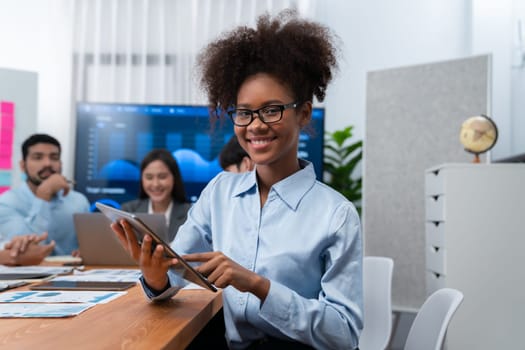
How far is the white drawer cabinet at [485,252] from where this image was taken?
234cm

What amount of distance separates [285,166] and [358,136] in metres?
3.06

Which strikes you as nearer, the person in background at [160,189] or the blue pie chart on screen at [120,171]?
the person in background at [160,189]

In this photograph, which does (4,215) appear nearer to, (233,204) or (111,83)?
(111,83)

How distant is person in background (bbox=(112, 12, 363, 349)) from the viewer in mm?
1209

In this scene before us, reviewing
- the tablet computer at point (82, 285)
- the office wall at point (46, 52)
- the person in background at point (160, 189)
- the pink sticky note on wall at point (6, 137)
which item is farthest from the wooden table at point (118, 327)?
the office wall at point (46, 52)

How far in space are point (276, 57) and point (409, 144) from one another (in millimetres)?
2350

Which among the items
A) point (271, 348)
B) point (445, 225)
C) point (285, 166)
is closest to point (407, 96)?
point (445, 225)

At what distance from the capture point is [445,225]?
2402mm

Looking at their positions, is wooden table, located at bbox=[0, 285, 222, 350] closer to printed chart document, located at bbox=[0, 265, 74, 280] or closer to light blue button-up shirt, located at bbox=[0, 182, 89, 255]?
printed chart document, located at bbox=[0, 265, 74, 280]

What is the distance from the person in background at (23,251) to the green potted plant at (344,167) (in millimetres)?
2453

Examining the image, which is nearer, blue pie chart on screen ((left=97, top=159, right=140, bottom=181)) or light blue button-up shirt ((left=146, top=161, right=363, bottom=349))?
light blue button-up shirt ((left=146, top=161, right=363, bottom=349))

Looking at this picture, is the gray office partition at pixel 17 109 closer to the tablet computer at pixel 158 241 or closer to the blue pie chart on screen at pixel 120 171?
the blue pie chart on screen at pixel 120 171

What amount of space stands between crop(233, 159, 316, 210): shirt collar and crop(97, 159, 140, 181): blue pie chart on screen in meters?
2.99

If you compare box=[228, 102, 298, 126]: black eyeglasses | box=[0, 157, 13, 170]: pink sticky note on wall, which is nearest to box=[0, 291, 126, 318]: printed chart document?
box=[228, 102, 298, 126]: black eyeglasses
